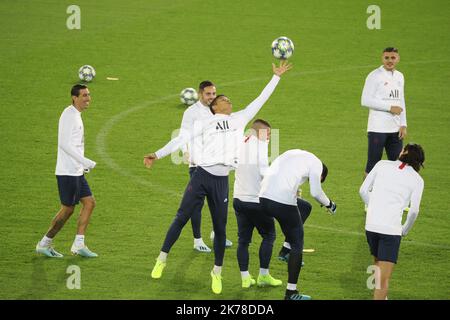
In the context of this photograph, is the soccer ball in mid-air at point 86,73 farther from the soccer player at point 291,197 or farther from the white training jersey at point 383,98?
the soccer player at point 291,197

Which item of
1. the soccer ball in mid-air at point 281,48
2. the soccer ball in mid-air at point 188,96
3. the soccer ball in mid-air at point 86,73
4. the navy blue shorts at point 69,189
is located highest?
the soccer ball in mid-air at point 281,48

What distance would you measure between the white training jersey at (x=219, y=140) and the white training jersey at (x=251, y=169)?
0.11 m

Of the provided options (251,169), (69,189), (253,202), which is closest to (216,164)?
(251,169)

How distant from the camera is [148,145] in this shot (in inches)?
698

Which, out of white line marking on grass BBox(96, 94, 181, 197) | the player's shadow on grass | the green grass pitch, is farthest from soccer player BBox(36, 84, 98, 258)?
the player's shadow on grass

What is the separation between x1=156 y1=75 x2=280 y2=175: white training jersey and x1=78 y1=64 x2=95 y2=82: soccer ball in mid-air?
1084cm

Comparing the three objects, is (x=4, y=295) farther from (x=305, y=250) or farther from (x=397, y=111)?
(x=397, y=111)

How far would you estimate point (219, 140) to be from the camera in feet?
36.4

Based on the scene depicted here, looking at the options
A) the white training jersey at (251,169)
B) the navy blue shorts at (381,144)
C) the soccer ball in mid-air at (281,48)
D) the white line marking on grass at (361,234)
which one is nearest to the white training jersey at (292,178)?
the white training jersey at (251,169)

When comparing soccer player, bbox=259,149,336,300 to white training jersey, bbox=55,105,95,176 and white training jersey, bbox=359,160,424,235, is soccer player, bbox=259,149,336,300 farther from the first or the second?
white training jersey, bbox=55,105,95,176

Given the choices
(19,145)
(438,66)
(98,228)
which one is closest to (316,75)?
(438,66)

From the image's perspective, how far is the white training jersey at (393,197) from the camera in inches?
395

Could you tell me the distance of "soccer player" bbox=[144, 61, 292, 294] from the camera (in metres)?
11.1

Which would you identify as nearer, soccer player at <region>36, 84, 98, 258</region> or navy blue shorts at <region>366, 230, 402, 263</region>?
navy blue shorts at <region>366, 230, 402, 263</region>
